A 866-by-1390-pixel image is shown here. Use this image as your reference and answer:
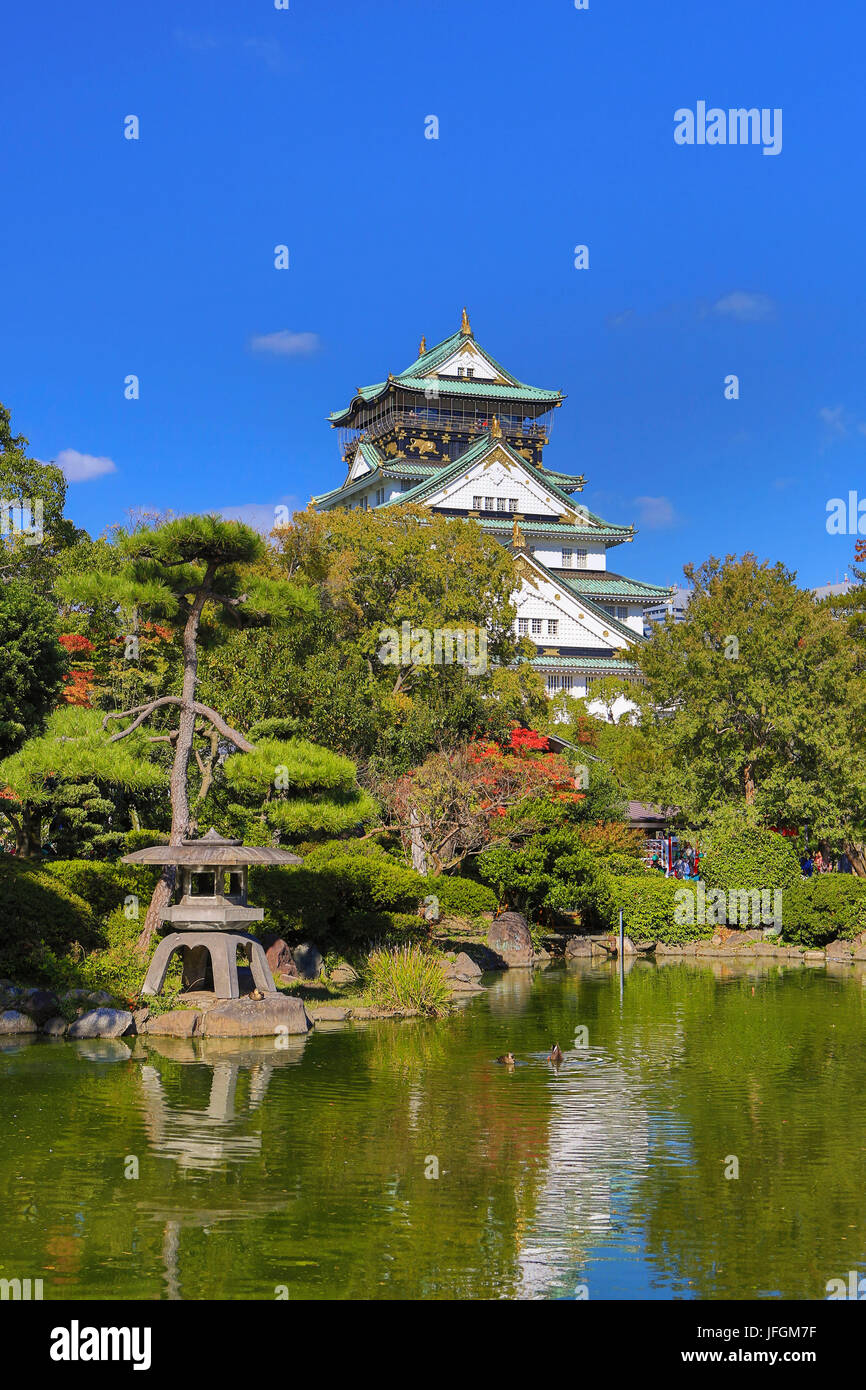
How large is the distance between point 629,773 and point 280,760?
66.3 feet

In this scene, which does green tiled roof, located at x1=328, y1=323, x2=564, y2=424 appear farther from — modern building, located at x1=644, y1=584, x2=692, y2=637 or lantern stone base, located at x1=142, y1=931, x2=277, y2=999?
lantern stone base, located at x1=142, y1=931, x2=277, y2=999

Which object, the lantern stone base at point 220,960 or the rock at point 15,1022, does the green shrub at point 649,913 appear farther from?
the rock at point 15,1022

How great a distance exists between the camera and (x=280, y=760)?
720 inches

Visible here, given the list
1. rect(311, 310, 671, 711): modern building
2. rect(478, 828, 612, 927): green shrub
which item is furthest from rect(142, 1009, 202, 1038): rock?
rect(311, 310, 671, 711): modern building

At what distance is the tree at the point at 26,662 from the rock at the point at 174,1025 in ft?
17.1

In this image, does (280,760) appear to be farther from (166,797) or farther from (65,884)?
(166,797)

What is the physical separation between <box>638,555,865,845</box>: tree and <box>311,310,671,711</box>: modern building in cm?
2080

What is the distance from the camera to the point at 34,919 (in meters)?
18.3

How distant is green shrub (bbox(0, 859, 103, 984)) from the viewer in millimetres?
18094

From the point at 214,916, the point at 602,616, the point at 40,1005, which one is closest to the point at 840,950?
the point at 214,916

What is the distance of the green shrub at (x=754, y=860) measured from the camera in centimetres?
3212

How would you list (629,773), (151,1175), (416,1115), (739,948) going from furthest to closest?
(629,773) → (739,948) → (416,1115) → (151,1175)
